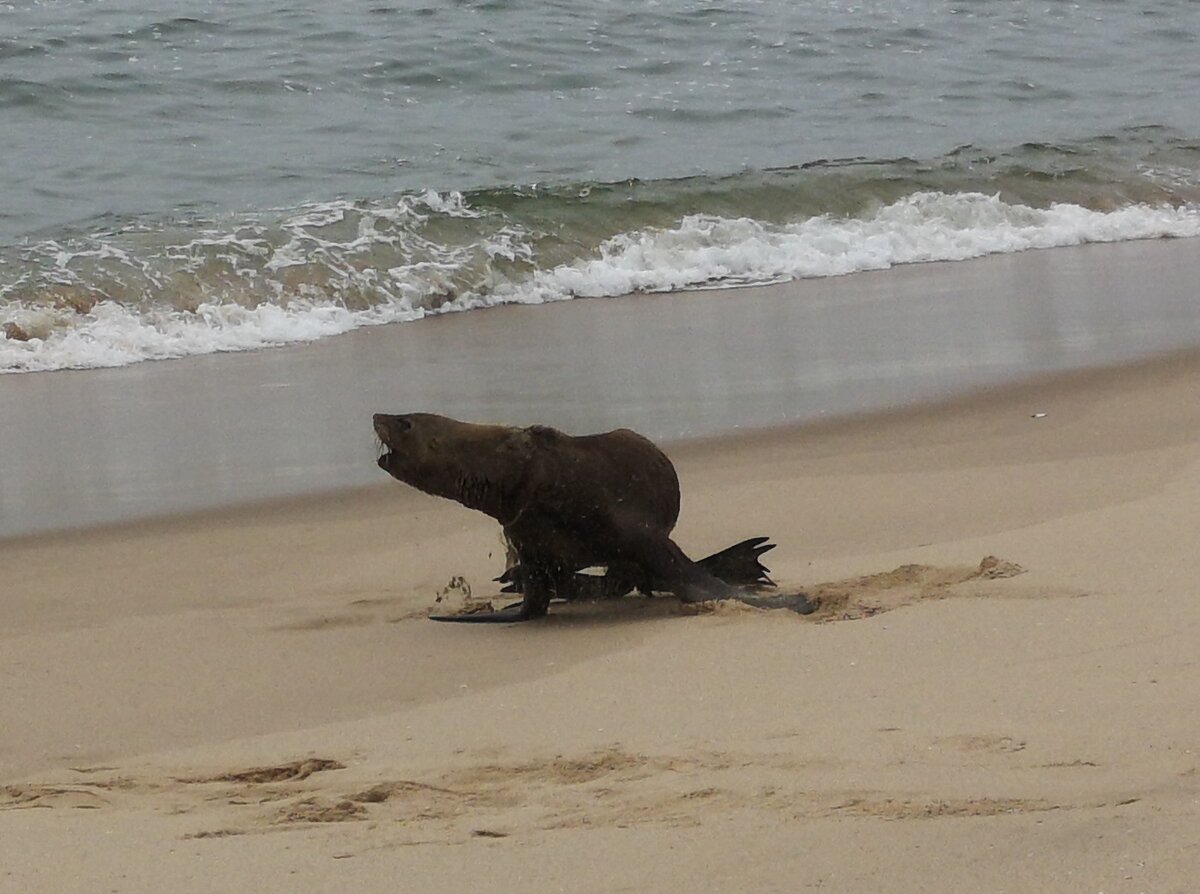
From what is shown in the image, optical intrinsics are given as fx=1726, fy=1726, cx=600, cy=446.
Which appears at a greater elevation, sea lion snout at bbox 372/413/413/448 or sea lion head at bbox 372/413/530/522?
sea lion snout at bbox 372/413/413/448


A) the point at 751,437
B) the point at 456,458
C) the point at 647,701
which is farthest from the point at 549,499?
the point at 751,437

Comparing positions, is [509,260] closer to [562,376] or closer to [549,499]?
[562,376]

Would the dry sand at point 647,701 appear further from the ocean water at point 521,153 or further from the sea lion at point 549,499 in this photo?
the ocean water at point 521,153

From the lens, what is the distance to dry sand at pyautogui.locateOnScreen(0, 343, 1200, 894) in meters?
3.16

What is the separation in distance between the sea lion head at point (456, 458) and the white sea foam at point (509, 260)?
515cm

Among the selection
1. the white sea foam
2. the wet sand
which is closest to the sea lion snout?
the wet sand

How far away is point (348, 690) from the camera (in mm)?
4773

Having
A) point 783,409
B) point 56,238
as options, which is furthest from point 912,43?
point 783,409

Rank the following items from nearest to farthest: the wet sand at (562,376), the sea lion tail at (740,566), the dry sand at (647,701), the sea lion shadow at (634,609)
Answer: the dry sand at (647,701)
the sea lion shadow at (634,609)
the sea lion tail at (740,566)
the wet sand at (562,376)

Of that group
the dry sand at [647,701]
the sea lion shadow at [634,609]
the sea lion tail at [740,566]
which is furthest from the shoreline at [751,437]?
the sea lion tail at [740,566]

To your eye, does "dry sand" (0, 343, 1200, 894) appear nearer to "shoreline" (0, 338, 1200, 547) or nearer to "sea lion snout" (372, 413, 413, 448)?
"shoreline" (0, 338, 1200, 547)

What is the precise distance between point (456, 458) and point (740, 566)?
3.26 ft

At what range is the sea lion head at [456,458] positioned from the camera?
566 centimetres

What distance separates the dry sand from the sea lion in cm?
16
